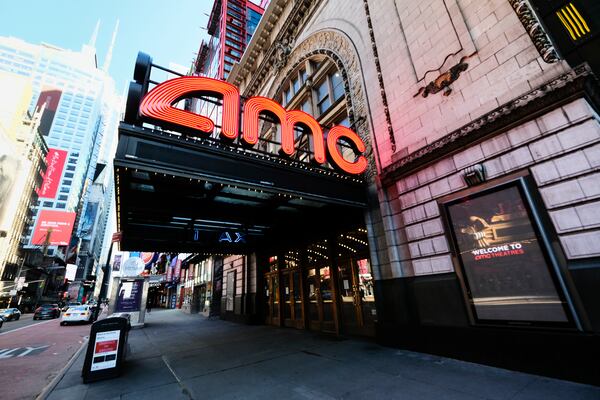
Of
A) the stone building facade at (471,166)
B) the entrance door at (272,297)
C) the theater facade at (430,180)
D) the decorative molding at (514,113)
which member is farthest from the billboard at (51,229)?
the decorative molding at (514,113)

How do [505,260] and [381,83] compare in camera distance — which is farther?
[381,83]

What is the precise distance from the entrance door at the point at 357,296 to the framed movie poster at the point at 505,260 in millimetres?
3689

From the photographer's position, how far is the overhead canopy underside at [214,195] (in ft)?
19.9

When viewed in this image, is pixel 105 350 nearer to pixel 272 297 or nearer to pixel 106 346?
pixel 106 346

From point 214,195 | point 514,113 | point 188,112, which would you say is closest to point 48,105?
point 214,195

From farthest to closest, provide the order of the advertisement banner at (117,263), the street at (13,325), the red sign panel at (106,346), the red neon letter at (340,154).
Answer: the advertisement banner at (117,263)
the street at (13,325)
the red neon letter at (340,154)
the red sign panel at (106,346)

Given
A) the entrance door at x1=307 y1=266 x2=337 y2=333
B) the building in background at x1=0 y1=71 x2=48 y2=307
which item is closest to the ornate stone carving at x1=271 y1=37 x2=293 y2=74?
the entrance door at x1=307 y1=266 x2=337 y2=333

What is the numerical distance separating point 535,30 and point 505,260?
5.03m

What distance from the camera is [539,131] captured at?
5.28 m

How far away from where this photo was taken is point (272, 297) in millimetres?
14773

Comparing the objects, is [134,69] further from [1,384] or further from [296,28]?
[296,28]

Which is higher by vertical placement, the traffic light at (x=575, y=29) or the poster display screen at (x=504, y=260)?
the traffic light at (x=575, y=29)

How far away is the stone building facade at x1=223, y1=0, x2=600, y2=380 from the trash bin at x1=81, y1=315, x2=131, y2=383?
696 cm

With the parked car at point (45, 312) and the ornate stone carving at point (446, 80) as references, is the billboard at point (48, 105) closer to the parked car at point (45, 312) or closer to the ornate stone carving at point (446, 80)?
the parked car at point (45, 312)
